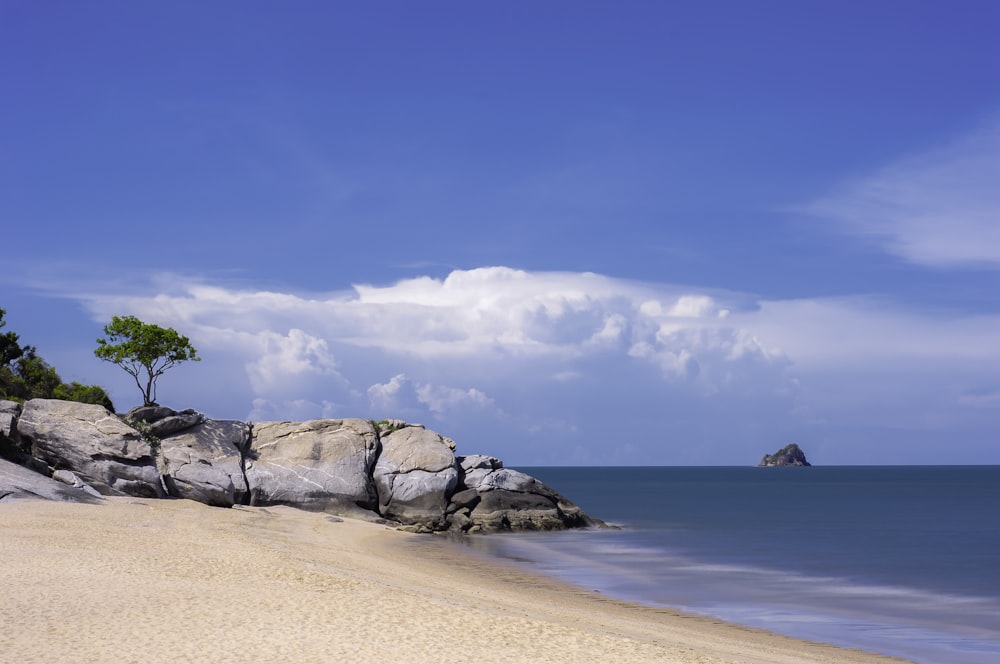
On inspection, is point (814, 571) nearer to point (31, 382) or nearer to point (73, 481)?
point (73, 481)

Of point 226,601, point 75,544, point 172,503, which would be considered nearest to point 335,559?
point 75,544

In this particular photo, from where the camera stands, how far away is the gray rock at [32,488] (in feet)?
117

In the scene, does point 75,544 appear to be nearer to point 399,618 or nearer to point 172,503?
point 399,618

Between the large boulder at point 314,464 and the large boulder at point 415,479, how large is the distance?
82cm

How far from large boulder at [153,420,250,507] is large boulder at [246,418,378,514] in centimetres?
90

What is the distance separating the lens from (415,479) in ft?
179

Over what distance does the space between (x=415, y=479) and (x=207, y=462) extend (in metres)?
12.1

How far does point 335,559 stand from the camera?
30.9 meters

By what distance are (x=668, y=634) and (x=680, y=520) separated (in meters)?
53.7

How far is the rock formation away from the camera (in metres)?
45.2

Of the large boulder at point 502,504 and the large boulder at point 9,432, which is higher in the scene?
the large boulder at point 9,432

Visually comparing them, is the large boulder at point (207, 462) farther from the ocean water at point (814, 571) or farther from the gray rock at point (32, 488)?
the ocean water at point (814, 571)

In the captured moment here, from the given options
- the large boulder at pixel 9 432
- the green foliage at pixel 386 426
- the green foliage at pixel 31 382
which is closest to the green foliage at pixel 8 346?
the green foliage at pixel 31 382

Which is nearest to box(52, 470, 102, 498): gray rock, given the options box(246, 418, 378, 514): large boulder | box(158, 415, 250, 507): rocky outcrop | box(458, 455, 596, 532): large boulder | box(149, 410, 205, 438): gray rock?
box(158, 415, 250, 507): rocky outcrop
